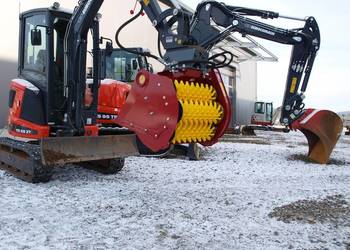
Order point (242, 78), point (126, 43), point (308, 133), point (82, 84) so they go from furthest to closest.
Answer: point (242, 78), point (126, 43), point (308, 133), point (82, 84)

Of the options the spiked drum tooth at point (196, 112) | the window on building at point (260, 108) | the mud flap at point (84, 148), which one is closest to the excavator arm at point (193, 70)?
the spiked drum tooth at point (196, 112)

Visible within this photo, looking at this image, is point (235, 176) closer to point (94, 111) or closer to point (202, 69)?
point (94, 111)

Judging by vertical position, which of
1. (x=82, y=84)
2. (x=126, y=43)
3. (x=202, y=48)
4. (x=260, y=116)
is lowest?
(x=260, y=116)

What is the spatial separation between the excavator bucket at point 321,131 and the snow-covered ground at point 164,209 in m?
1.33

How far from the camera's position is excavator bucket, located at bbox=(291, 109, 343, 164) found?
8.74m

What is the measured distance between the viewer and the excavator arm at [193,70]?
12.6 feet

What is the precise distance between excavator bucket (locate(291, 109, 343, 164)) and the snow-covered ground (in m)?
1.33

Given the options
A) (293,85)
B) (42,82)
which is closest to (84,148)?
(42,82)

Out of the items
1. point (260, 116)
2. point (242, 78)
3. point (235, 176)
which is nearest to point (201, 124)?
point (235, 176)

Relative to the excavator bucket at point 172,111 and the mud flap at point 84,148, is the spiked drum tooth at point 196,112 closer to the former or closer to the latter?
the excavator bucket at point 172,111

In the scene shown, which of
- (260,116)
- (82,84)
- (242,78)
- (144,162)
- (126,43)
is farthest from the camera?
(242,78)

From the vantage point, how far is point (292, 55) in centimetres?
622

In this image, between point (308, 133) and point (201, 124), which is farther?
point (308, 133)

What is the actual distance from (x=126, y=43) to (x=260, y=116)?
1480 cm
